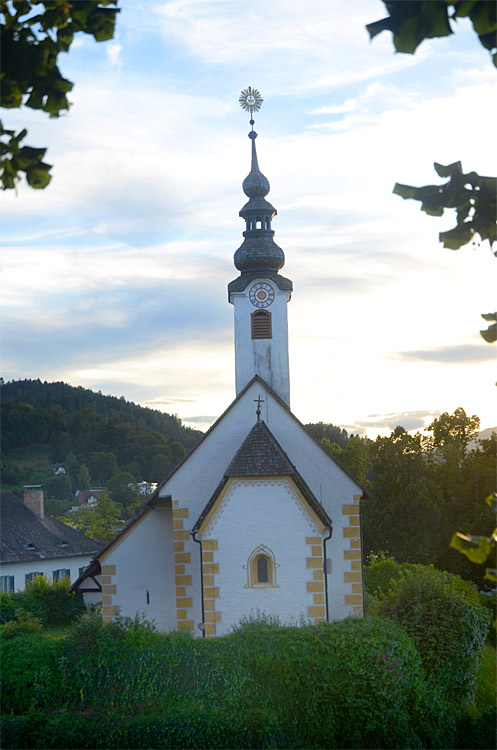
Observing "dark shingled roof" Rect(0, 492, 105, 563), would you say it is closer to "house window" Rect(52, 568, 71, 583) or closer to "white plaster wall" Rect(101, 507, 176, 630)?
"house window" Rect(52, 568, 71, 583)

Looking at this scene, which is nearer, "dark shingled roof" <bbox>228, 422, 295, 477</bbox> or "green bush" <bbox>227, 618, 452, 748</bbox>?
"green bush" <bbox>227, 618, 452, 748</bbox>

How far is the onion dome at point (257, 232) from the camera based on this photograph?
2575cm

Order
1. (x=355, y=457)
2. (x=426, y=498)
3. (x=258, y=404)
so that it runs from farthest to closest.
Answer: (x=355, y=457) → (x=426, y=498) → (x=258, y=404)

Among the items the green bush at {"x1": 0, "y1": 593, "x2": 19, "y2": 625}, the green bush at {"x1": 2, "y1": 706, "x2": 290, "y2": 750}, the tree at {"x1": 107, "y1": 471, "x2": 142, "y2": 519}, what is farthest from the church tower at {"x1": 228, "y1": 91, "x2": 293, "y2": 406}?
the tree at {"x1": 107, "y1": 471, "x2": 142, "y2": 519}

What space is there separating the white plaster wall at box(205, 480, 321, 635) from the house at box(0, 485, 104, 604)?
25649 mm

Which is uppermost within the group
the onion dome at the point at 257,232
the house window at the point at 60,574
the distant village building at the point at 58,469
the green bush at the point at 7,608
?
the onion dome at the point at 257,232

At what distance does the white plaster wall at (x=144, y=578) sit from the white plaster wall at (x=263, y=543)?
11.9 ft

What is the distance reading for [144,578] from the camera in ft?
69.2

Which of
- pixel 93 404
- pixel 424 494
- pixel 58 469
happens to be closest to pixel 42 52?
pixel 424 494

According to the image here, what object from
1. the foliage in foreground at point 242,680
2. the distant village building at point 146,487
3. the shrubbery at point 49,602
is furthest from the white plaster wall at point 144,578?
the distant village building at point 146,487

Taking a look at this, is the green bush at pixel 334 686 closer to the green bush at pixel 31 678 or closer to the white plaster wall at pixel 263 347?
the green bush at pixel 31 678

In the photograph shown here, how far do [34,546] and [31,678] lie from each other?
1281 inches

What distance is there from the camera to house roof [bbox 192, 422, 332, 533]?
1808cm

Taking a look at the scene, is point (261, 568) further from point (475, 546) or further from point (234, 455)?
point (475, 546)
